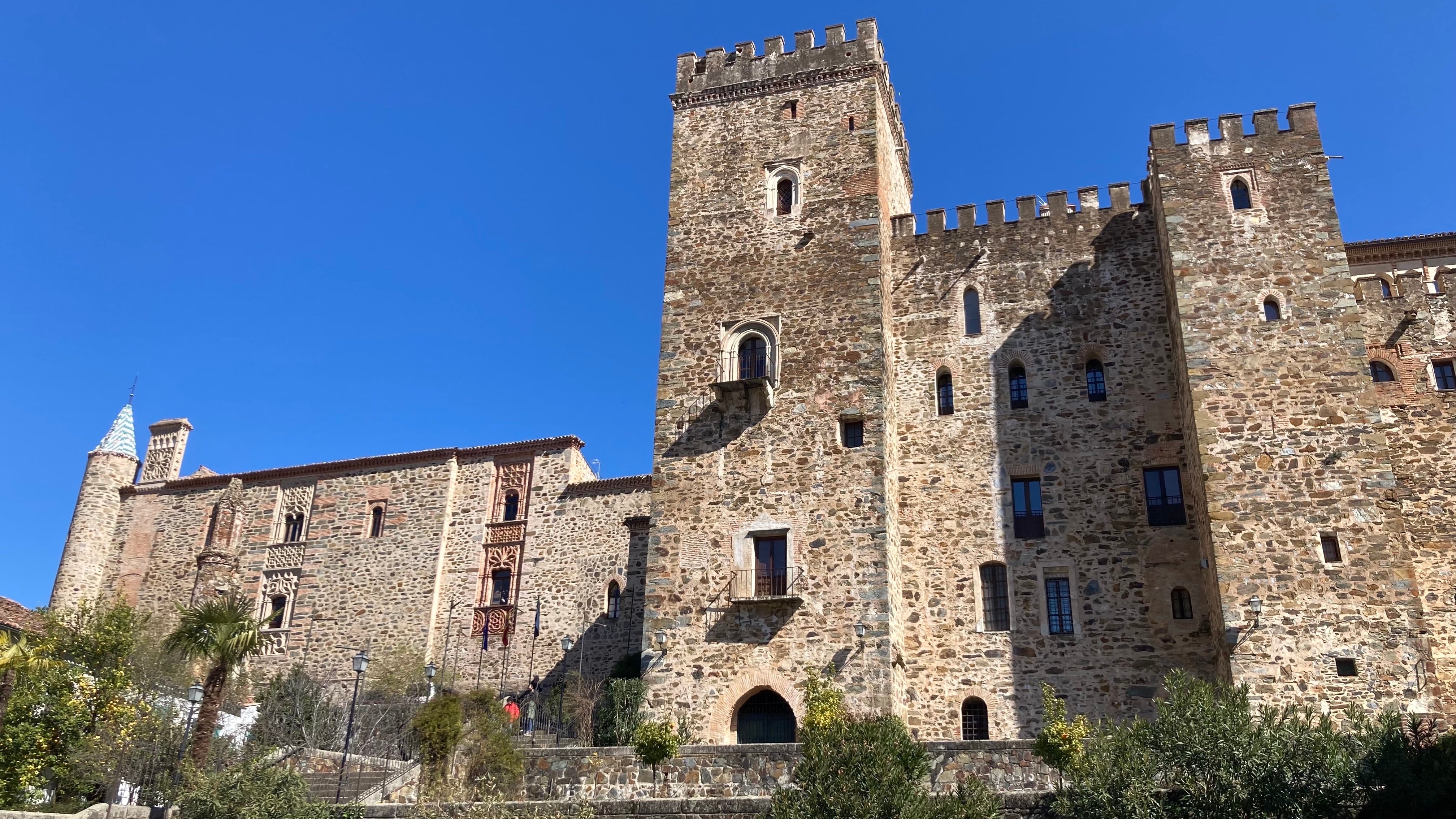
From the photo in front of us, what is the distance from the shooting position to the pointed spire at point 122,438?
46.8 m

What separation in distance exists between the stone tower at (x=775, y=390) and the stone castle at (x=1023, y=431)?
0.20 ft

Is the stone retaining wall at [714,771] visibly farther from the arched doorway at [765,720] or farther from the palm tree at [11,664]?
the palm tree at [11,664]

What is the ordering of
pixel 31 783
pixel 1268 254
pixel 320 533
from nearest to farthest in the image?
pixel 31 783, pixel 1268 254, pixel 320 533

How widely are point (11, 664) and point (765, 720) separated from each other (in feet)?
43.6

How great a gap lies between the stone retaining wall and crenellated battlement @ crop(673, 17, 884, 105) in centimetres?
1598

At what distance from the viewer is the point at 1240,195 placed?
76.1 feet

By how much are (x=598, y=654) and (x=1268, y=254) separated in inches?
849

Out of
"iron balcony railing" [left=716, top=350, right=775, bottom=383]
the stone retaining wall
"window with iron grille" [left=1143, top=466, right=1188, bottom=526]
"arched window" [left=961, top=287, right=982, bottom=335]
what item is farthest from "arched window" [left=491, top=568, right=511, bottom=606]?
"window with iron grille" [left=1143, top=466, right=1188, bottom=526]

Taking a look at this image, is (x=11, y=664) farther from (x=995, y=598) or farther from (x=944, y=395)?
(x=944, y=395)

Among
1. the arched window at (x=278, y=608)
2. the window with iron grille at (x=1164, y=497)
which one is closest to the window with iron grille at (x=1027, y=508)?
the window with iron grille at (x=1164, y=497)

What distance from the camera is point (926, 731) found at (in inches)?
890

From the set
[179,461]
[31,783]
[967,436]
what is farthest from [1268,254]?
[179,461]

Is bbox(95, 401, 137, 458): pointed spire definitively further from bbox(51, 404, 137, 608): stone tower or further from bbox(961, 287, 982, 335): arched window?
bbox(961, 287, 982, 335): arched window

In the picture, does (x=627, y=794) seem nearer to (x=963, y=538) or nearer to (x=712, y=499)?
(x=712, y=499)
